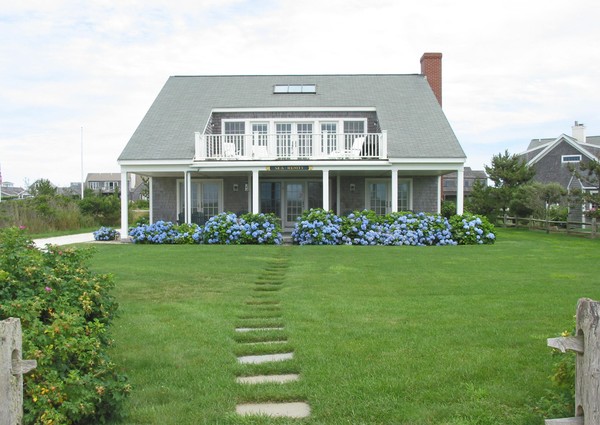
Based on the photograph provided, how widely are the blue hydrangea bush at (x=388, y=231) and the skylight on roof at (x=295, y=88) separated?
7512mm

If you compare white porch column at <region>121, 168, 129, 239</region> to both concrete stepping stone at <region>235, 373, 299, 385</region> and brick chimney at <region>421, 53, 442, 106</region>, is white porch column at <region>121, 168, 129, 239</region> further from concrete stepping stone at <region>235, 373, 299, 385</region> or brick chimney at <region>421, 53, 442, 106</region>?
concrete stepping stone at <region>235, 373, 299, 385</region>

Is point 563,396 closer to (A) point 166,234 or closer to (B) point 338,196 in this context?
(A) point 166,234

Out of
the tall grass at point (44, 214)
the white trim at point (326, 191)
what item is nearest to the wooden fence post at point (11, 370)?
the white trim at point (326, 191)

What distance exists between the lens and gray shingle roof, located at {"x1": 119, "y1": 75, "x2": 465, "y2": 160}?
20953 mm

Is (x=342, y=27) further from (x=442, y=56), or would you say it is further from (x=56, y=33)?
(x=442, y=56)

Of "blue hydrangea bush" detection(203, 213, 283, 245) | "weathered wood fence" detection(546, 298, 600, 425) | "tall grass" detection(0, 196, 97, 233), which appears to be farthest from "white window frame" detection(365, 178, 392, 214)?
"weathered wood fence" detection(546, 298, 600, 425)

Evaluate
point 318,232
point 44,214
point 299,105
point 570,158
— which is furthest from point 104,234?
point 570,158

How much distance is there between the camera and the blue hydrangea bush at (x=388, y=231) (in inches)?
730

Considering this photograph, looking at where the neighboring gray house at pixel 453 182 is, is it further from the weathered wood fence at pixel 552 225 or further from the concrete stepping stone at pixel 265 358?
the concrete stepping stone at pixel 265 358

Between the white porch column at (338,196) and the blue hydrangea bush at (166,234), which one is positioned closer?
the blue hydrangea bush at (166,234)

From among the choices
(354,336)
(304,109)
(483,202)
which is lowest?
(354,336)

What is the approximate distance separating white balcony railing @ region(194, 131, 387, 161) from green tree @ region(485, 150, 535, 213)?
39.8ft

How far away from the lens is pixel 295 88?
82.1ft

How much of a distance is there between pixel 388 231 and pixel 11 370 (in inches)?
643
